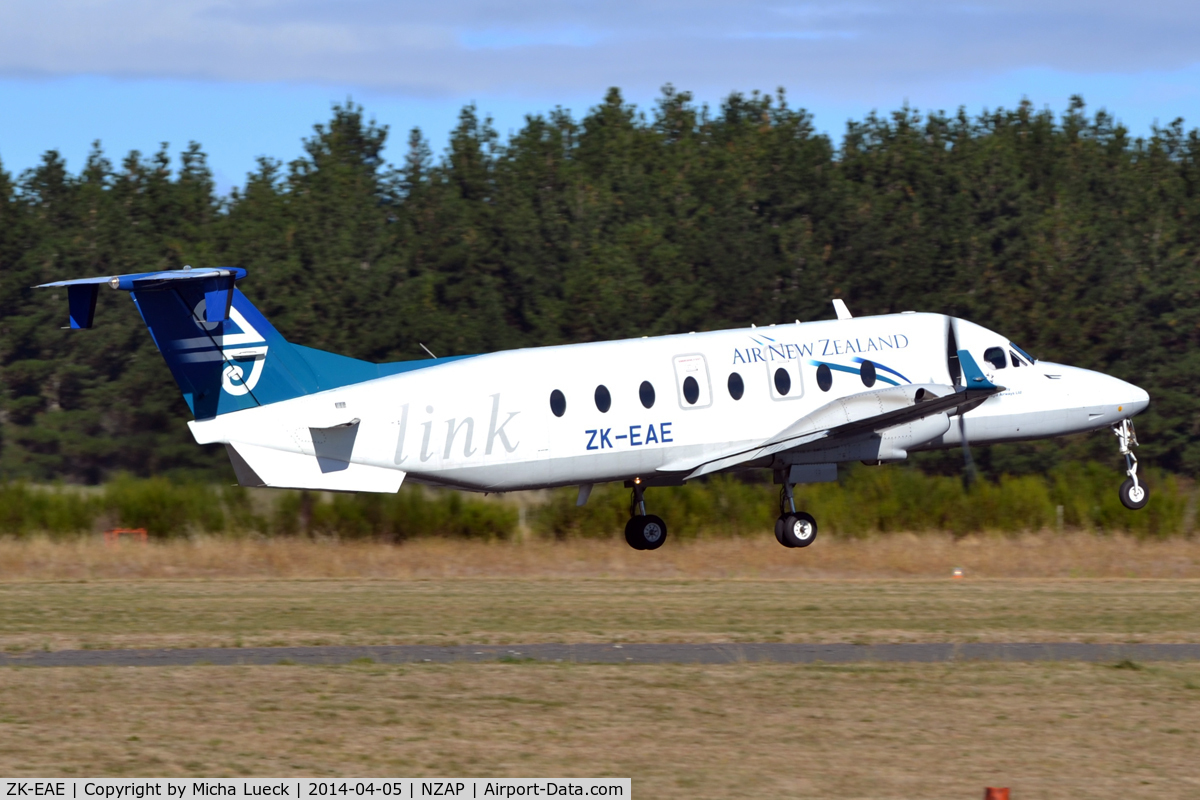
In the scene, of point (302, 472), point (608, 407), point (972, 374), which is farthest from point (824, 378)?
point (302, 472)

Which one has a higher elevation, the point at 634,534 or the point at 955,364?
the point at 955,364

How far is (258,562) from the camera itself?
4091cm

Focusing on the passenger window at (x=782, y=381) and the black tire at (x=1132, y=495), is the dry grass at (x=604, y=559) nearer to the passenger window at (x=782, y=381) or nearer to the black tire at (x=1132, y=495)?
the black tire at (x=1132, y=495)

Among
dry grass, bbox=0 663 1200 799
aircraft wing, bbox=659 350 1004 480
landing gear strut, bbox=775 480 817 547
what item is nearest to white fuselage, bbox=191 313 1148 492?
aircraft wing, bbox=659 350 1004 480

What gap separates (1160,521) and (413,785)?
37246 mm

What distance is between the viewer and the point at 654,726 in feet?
55.7

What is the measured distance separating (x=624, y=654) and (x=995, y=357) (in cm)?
1115

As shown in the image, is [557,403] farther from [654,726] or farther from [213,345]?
[654,726]

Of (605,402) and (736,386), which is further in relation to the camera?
(736,386)

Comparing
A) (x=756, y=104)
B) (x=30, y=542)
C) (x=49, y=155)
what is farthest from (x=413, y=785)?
(x=756, y=104)
